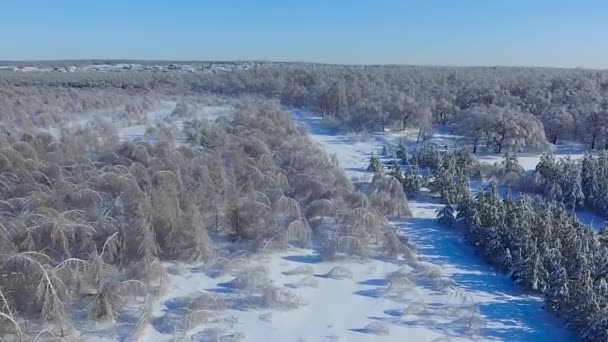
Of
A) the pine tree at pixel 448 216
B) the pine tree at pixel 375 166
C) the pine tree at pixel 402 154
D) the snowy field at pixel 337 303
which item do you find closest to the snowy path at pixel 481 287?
the snowy field at pixel 337 303

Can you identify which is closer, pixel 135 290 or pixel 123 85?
pixel 135 290

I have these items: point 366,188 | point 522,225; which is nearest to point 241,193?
point 366,188

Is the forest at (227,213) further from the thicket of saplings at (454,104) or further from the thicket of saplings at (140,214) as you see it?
the thicket of saplings at (454,104)

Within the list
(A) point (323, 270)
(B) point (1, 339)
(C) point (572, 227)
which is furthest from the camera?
(C) point (572, 227)

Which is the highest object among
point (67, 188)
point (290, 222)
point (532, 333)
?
point (67, 188)

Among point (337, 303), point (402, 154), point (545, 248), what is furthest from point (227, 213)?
point (402, 154)

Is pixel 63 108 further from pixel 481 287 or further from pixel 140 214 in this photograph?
pixel 481 287

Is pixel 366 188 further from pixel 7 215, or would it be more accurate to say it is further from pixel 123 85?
pixel 123 85
